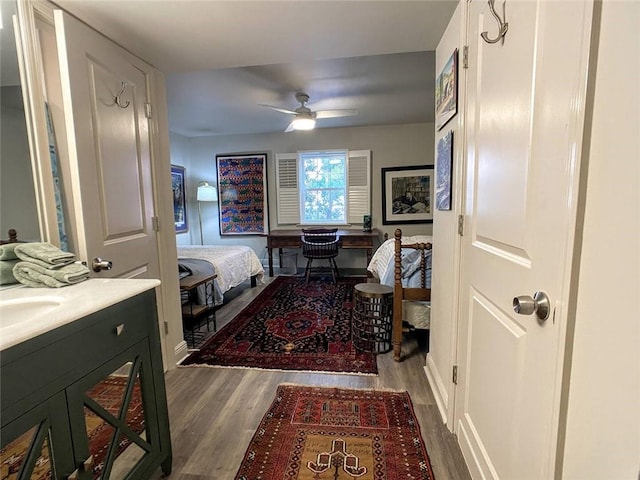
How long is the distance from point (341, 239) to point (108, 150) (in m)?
3.36

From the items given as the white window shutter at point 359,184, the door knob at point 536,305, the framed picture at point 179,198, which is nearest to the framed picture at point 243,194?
the framed picture at point 179,198

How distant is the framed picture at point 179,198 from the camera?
200 inches

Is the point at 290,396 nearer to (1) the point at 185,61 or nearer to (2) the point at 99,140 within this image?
(2) the point at 99,140

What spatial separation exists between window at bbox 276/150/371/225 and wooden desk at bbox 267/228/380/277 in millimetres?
323

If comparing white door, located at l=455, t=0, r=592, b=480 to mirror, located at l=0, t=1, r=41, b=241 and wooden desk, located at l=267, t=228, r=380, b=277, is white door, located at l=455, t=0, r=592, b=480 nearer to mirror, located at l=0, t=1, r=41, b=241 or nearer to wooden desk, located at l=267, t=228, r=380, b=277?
mirror, located at l=0, t=1, r=41, b=241

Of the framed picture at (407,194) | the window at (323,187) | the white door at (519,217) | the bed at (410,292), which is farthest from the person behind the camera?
the window at (323,187)

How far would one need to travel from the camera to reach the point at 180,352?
2.43 meters

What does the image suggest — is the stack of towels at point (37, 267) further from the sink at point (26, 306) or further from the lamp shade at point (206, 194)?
the lamp shade at point (206, 194)

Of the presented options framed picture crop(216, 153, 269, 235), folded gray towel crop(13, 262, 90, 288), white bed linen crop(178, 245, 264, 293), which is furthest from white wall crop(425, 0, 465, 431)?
framed picture crop(216, 153, 269, 235)

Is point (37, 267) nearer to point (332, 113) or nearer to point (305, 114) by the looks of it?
point (305, 114)

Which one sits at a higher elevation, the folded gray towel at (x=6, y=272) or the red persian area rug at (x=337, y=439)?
the folded gray towel at (x=6, y=272)

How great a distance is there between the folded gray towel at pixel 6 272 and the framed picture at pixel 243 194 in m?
4.20

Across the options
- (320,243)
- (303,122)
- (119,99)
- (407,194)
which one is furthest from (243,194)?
(119,99)

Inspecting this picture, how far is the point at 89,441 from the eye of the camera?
39.7 inches
